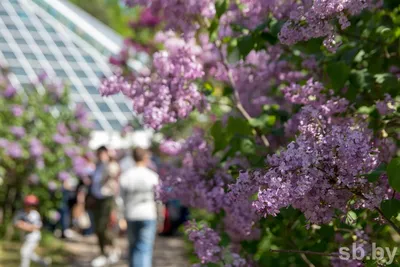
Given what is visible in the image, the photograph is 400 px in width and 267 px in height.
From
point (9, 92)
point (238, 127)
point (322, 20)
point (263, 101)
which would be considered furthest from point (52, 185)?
point (322, 20)

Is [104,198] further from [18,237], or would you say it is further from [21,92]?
[21,92]

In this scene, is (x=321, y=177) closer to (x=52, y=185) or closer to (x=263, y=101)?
(x=263, y=101)

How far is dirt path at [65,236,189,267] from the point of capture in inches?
399

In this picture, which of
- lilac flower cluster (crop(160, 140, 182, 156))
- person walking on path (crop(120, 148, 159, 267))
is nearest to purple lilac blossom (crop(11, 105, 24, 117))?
person walking on path (crop(120, 148, 159, 267))

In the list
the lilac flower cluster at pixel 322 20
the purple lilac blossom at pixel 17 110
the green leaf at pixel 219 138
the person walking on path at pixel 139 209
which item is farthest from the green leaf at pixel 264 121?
the purple lilac blossom at pixel 17 110

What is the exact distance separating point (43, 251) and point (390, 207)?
9.14 m

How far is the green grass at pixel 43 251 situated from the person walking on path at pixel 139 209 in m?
2.76

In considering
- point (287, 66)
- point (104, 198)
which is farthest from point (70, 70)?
point (287, 66)

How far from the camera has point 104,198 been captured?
9367mm

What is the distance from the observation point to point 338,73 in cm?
304

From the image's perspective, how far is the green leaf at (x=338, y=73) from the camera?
119 inches

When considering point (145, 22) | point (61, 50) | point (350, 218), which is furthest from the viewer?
point (61, 50)

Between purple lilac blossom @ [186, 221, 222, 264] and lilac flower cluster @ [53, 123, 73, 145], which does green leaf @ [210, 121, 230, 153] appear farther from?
lilac flower cluster @ [53, 123, 73, 145]

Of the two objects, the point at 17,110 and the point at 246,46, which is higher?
the point at 17,110
